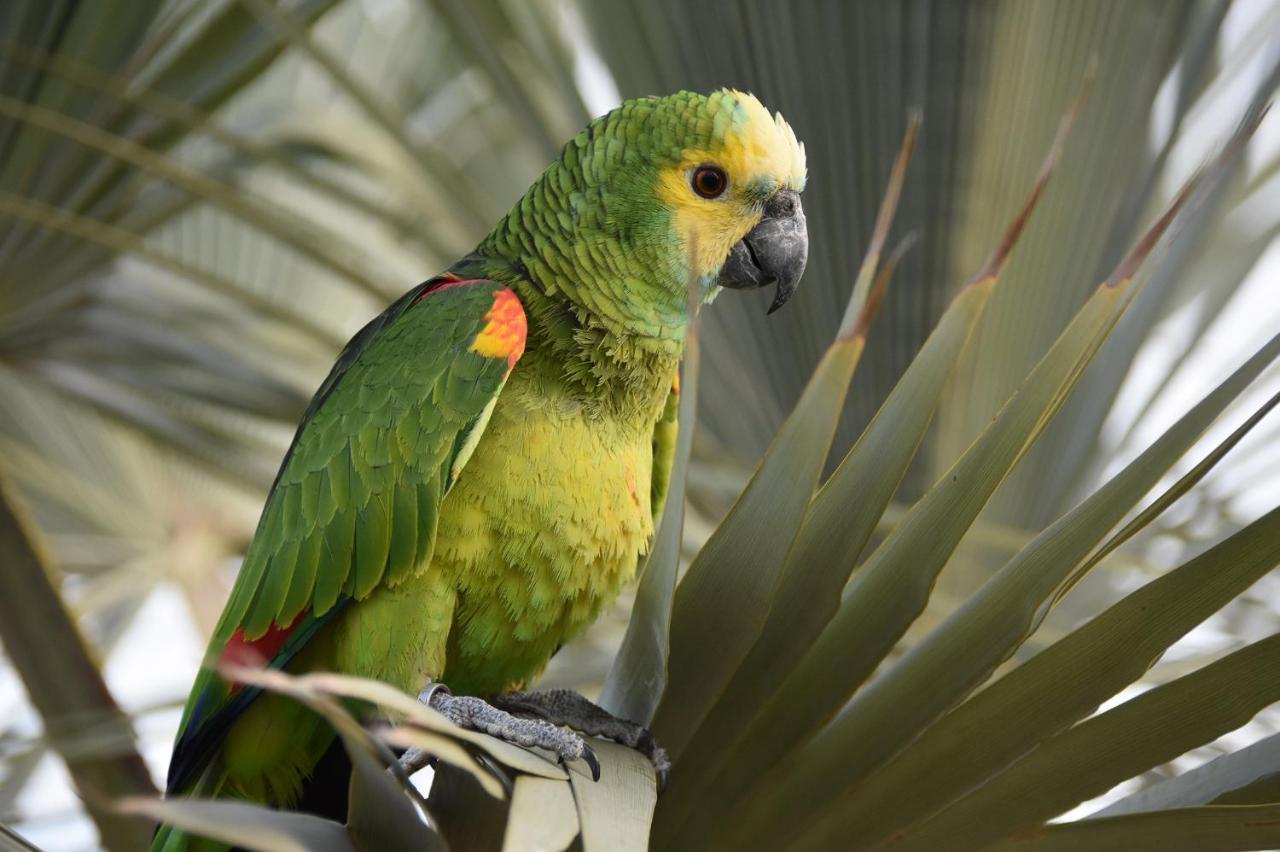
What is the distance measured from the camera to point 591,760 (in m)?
1.07

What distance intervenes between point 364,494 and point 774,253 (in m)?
0.79

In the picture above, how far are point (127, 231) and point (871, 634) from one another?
209cm

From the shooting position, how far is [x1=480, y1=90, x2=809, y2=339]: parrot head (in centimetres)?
185

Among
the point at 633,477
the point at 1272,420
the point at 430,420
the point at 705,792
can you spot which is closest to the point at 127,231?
the point at 430,420

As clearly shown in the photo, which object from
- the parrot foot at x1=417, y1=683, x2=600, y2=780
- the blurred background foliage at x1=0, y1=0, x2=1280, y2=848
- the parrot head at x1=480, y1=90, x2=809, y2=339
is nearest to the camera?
the parrot foot at x1=417, y1=683, x2=600, y2=780

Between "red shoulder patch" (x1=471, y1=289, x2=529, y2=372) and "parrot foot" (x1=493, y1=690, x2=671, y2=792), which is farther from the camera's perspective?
"red shoulder patch" (x1=471, y1=289, x2=529, y2=372)

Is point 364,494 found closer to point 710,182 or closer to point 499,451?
point 499,451

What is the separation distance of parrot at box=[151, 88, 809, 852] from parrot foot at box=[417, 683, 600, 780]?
0.6 inches

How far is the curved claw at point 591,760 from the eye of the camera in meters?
0.99

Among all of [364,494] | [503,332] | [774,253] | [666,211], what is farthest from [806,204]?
[364,494]

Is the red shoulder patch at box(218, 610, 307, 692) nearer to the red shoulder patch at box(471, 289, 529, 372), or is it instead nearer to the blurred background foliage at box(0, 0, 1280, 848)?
the blurred background foliage at box(0, 0, 1280, 848)

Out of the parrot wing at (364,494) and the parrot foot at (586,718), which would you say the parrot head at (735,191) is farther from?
the parrot foot at (586,718)

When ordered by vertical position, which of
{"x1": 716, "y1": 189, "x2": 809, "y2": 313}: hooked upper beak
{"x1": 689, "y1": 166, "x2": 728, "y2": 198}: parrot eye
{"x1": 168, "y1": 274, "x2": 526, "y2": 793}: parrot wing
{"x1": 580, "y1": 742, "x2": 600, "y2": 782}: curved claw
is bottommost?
{"x1": 580, "y1": 742, "x2": 600, "y2": 782}: curved claw

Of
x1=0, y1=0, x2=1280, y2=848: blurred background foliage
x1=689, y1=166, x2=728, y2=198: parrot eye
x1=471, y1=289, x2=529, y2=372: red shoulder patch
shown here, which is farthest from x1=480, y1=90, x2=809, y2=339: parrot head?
x1=0, y1=0, x2=1280, y2=848: blurred background foliage
